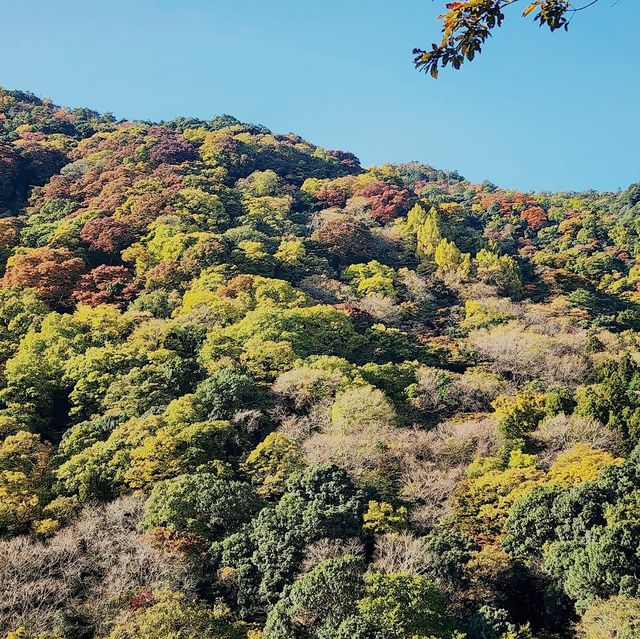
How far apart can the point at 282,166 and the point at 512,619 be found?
7708 centimetres

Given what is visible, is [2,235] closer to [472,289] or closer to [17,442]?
[17,442]

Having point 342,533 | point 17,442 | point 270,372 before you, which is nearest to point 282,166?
point 270,372

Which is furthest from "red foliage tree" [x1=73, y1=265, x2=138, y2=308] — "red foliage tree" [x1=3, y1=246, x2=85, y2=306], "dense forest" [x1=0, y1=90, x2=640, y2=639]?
"red foliage tree" [x1=3, y1=246, x2=85, y2=306]

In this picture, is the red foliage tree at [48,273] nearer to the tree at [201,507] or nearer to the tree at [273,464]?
the tree at [273,464]

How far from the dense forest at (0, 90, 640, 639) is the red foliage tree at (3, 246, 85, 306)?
0.24m

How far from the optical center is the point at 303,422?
101ft

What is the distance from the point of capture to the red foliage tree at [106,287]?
4694 centimetres

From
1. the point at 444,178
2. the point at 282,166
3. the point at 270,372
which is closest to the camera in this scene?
the point at 270,372

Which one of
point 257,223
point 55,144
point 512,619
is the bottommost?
point 512,619

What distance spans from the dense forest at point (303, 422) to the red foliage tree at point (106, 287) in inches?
9.1

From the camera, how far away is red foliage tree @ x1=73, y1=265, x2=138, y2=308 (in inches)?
1848

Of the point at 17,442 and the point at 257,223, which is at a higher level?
the point at 257,223

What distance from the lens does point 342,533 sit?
21.9m

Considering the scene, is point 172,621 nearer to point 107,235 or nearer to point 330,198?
point 107,235
